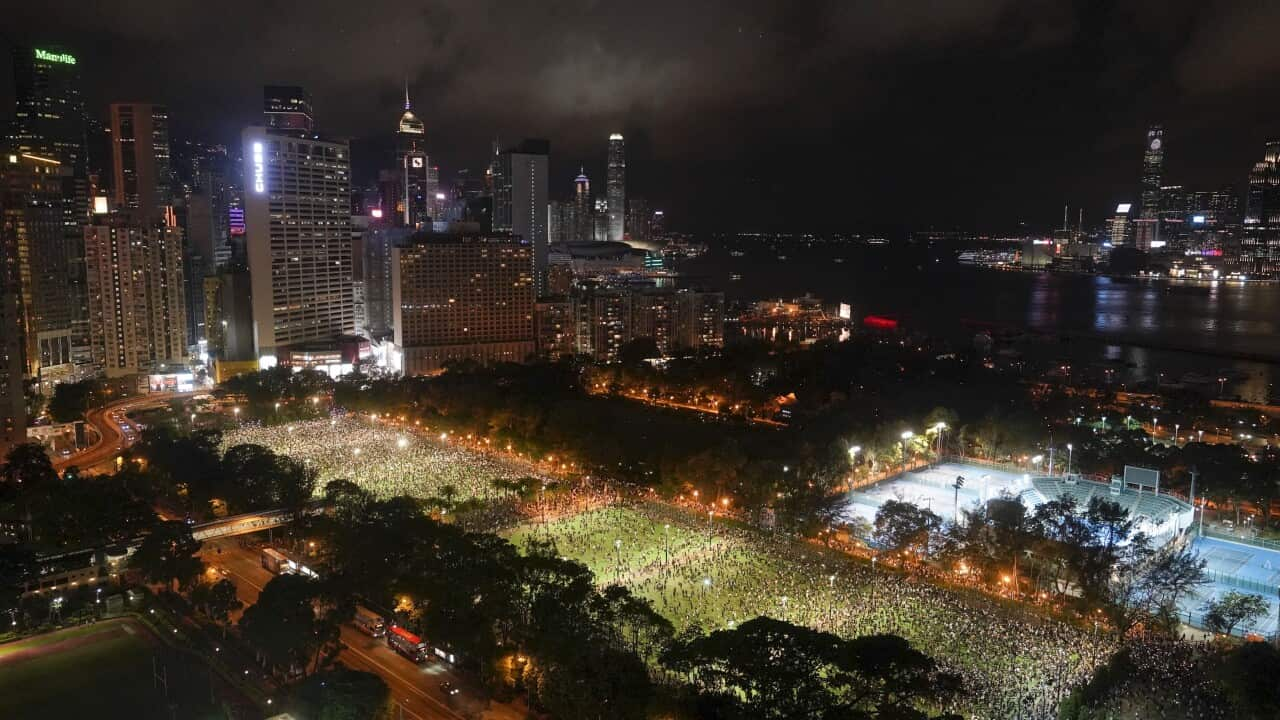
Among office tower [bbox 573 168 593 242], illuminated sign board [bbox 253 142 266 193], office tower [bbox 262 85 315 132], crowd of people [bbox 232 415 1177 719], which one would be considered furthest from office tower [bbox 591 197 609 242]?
crowd of people [bbox 232 415 1177 719]

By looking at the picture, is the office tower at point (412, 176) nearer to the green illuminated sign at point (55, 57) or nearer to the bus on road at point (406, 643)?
the green illuminated sign at point (55, 57)

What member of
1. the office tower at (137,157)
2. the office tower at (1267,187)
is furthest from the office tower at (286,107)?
the office tower at (1267,187)

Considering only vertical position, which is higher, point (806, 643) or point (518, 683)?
point (806, 643)

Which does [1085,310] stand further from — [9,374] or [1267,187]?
[9,374]

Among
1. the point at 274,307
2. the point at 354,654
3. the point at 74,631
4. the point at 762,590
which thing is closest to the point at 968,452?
the point at 762,590

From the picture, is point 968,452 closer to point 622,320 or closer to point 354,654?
point 354,654

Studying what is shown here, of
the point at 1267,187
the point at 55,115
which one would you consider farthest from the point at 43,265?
the point at 1267,187
